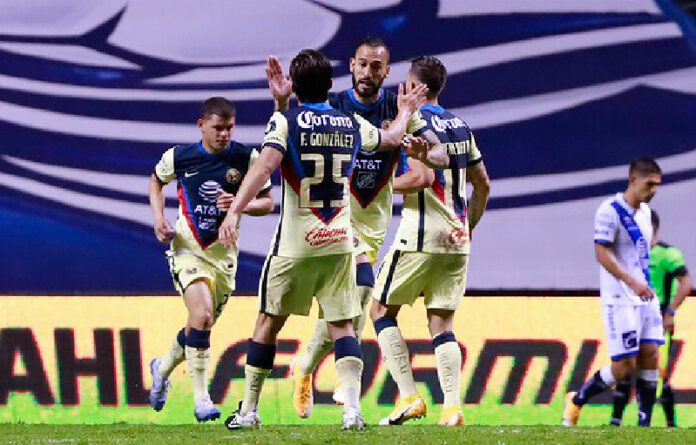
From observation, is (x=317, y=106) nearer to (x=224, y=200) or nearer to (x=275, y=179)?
(x=224, y=200)

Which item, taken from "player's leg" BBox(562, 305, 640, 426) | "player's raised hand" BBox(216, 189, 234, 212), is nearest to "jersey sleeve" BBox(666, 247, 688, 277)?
"player's leg" BBox(562, 305, 640, 426)

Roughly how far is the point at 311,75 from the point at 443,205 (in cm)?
159

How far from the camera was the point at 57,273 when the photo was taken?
11.4 meters

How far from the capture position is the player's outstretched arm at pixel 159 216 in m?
8.72

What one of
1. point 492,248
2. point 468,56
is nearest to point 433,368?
point 492,248

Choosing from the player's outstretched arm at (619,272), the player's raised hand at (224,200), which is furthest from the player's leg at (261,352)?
the player's outstretched arm at (619,272)

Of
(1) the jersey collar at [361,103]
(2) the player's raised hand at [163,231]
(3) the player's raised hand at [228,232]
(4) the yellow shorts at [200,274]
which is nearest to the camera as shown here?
(3) the player's raised hand at [228,232]

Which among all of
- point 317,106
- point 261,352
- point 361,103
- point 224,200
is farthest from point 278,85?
point 224,200

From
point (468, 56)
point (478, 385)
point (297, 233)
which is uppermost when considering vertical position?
point (468, 56)

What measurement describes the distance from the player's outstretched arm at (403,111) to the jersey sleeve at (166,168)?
2167 millimetres

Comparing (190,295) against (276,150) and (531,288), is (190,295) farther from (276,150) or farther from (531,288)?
(531,288)

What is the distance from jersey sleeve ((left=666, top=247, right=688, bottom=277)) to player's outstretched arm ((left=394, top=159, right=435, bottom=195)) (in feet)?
9.33

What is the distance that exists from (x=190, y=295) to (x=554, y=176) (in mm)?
3606

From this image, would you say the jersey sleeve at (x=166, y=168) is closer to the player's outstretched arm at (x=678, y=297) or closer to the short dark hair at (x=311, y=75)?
the short dark hair at (x=311, y=75)
